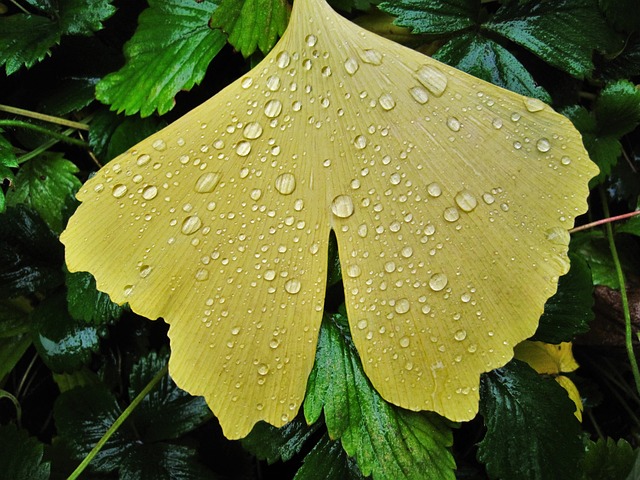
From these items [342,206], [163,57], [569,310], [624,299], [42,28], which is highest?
[42,28]

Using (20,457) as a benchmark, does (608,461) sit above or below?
Answer: below

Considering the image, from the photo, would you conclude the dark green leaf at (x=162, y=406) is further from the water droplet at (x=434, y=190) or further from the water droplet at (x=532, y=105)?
the water droplet at (x=532, y=105)

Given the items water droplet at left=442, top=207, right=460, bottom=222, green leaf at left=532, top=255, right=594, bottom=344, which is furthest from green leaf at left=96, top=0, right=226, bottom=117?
green leaf at left=532, top=255, right=594, bottom=344

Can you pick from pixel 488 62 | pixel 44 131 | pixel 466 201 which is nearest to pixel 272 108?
pixel 466 201

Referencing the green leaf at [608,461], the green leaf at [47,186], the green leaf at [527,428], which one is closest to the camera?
the green leaf at [527,428]

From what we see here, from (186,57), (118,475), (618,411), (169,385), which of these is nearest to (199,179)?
(186,57)

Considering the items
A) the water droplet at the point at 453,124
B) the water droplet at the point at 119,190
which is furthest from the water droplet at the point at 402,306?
the water droplet at the point at 119,190

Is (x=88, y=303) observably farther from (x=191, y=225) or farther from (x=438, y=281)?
(x=438, y=281)
